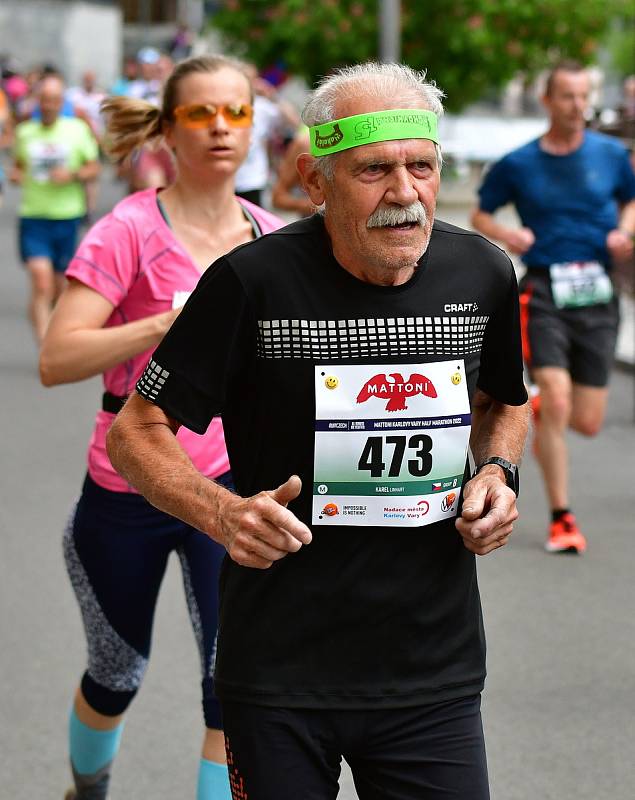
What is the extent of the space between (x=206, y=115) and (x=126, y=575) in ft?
3.95

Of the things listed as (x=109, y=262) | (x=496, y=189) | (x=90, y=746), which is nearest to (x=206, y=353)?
(x=109, y=262)

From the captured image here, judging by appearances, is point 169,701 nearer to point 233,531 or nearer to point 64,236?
point 233,531

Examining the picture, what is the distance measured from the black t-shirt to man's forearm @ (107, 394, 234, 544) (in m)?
0.05

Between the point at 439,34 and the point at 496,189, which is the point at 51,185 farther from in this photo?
the point at 439,34

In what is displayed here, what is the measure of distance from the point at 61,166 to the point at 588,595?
748cm

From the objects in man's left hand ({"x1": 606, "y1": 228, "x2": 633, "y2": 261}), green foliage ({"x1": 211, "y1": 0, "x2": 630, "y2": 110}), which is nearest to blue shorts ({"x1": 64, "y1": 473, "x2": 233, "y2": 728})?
man's left hand ({"x1": 606, "y1": 228, "x2": 633, "y2": 261})

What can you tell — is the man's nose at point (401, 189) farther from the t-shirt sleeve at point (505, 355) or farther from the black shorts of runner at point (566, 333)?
the black shorts of runner at point (566, 333)

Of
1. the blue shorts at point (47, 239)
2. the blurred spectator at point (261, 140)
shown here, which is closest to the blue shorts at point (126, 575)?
the blurred spectator at point (261, 140)

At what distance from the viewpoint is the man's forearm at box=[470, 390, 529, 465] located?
10.2 feet

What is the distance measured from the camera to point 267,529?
248 cm

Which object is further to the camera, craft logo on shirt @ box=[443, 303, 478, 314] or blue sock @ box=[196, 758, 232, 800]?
blue sock @ box=[196, 758, 232, 800]

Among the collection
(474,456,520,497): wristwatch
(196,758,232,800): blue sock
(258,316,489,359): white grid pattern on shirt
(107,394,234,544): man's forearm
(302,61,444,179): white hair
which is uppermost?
(302,61,444,179): white hair

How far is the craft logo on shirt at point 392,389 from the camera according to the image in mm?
2795

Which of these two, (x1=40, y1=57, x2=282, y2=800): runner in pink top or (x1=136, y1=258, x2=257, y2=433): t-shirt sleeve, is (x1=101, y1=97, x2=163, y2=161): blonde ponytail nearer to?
(x1=40, y1=57, x2=282, y2=800): runner in pink top
